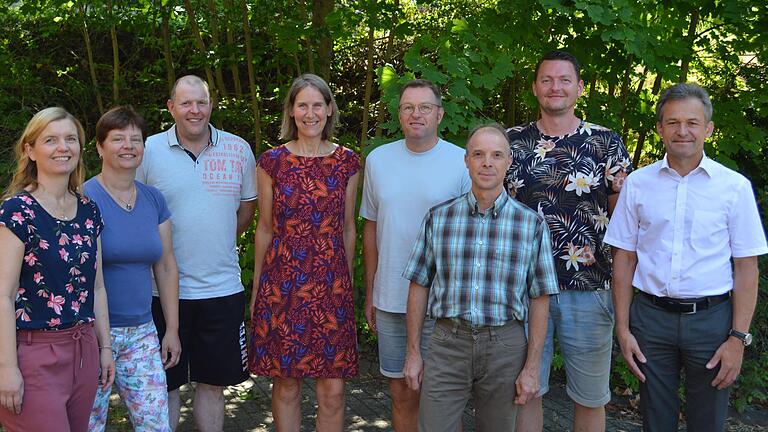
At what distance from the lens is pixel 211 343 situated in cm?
411

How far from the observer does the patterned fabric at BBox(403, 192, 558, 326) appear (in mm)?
3355

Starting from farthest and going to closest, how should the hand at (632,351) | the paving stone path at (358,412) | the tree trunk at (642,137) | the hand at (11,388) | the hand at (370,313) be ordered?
the tree trunk at (642,137) → the paving stone path at (358,412) → the hand at (370,313) → the hand at (632,351) → the hand at (11,388)

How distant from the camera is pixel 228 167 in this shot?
413cm

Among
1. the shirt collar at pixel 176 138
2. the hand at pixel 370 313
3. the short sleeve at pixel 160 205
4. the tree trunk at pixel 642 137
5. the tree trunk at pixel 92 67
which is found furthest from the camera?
the tree trunk at pixel 92 67

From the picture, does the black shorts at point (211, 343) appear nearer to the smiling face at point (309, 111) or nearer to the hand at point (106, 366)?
the hand at point (106, 366)

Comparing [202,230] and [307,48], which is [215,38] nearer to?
[307,48]

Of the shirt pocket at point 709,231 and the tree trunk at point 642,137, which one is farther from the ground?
the tree trunk at point 642,137

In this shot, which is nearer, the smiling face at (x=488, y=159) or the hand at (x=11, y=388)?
the hand at (x=11, y=388)

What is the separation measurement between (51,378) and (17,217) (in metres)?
0.65

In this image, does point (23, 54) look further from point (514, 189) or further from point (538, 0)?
point (514, 189)

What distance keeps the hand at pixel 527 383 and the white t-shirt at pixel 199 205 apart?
163 cm

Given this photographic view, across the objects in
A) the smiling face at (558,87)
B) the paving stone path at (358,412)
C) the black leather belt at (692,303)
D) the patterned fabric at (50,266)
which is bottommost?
the paving stone path at (358,412)

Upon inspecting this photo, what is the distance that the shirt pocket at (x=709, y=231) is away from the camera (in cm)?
340

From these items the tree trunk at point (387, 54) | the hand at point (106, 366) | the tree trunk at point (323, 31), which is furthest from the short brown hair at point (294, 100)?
the tree trunk at point (323, 31)
